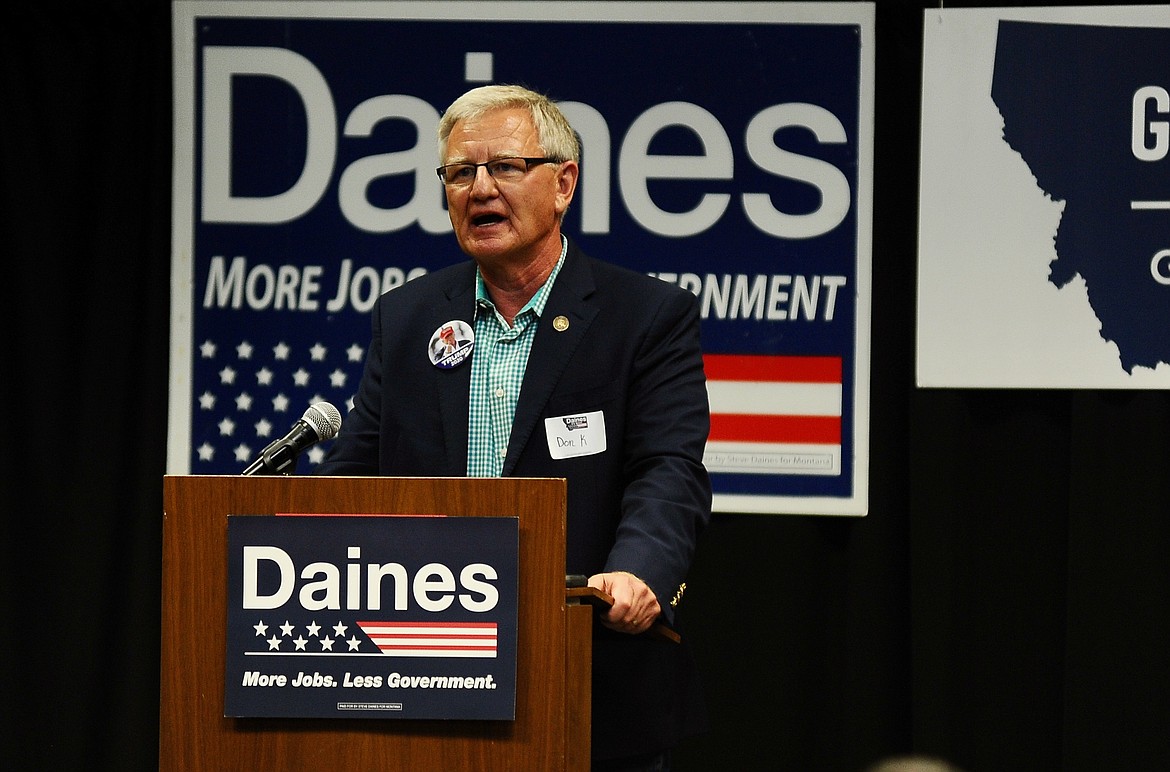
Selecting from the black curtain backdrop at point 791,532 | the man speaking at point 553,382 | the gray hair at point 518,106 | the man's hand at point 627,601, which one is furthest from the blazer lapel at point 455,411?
the black curtain backdrop at point 791,532

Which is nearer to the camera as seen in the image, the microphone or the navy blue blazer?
the microphone

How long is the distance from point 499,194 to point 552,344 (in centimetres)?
27

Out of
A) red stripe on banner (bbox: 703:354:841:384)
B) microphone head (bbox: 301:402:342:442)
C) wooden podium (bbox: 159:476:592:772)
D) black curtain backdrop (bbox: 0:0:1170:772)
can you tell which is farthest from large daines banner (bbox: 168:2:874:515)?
wooden podium (bbox: 159:476:592:772)

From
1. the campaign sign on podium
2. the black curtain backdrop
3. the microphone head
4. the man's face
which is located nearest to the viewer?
the campaign sign on podium

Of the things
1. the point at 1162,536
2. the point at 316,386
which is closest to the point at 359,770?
the point at 316,386

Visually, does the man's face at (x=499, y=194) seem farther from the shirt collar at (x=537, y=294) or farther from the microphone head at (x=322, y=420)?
the microphone head at (x=322, y=420)

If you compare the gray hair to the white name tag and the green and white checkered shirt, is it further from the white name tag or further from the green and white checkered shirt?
the white name tag

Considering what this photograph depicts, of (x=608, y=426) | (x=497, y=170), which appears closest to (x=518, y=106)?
(x=497, y=170)

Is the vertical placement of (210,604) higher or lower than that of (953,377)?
lower

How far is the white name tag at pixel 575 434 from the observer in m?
2.02

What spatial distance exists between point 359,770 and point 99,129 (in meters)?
2.85

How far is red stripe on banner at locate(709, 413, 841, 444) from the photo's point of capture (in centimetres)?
354

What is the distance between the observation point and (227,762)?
156 centimetres

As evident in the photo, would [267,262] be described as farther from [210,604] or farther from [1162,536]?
[1162,536]
